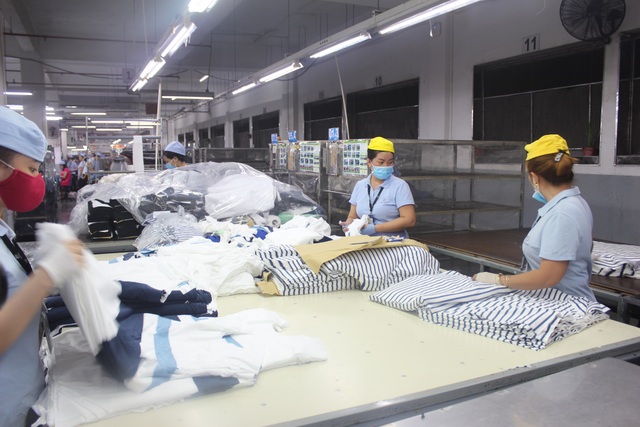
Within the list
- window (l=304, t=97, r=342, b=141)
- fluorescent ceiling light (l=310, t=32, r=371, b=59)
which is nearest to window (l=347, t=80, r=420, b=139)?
window (l=304, t=97, r=342, b=141)

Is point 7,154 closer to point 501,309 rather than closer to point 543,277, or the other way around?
point 501,309

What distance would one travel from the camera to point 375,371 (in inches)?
60.0

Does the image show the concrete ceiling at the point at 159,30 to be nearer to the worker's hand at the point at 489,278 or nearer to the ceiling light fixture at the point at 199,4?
the ceiling light fixture at the point at 199,4

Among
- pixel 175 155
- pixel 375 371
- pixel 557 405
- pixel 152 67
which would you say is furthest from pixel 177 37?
pixel 557 405

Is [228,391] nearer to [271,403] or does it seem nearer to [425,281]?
[271,403]

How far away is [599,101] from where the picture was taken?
5621mm

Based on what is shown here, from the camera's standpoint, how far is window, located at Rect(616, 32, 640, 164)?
522cm

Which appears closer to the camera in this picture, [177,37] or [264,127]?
[177,37]

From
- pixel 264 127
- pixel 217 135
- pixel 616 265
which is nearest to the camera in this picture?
pixel 616 265

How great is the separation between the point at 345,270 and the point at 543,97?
17.2 ft

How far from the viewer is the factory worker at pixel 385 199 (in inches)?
A: 140

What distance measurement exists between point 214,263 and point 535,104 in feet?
18.3

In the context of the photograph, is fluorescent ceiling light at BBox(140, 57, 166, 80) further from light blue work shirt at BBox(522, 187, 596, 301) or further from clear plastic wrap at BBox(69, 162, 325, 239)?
light blue work shirt at BBox(522, 187, 596, 301)

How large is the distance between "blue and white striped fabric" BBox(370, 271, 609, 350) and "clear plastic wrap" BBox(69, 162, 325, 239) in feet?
6.53
